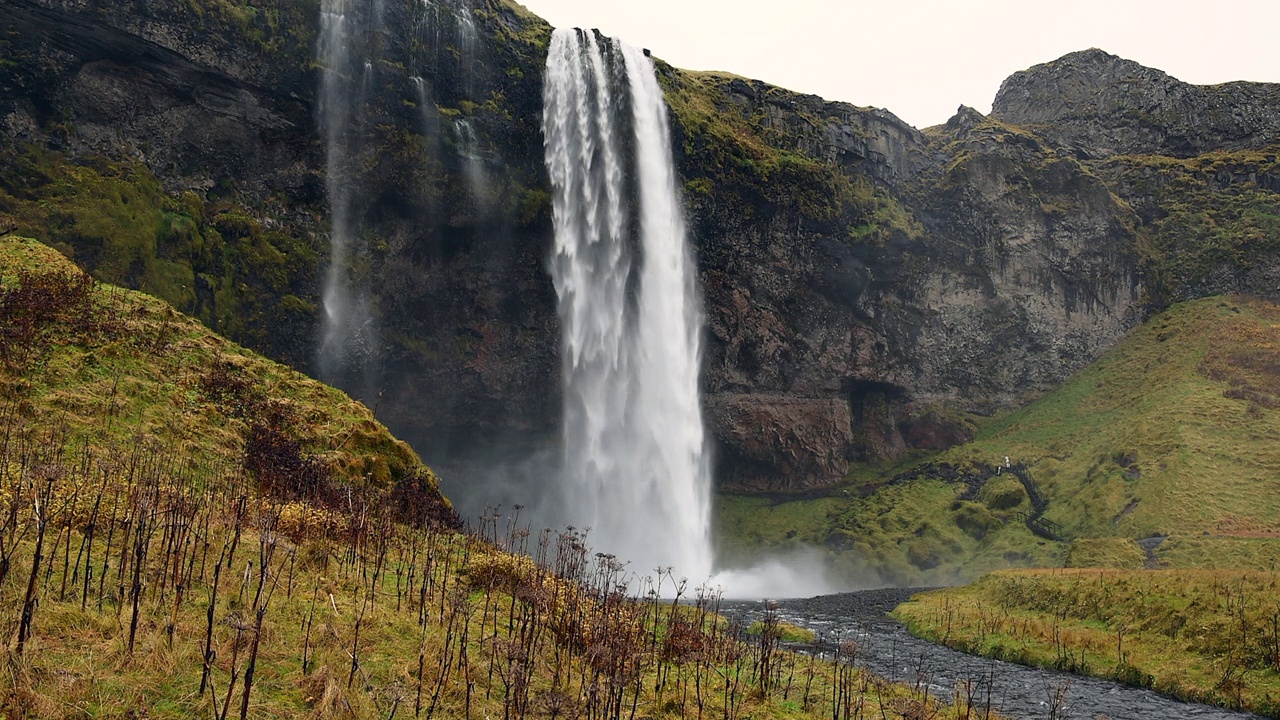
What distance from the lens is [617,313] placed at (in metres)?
53.3

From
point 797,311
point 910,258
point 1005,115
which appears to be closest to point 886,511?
point 797,311

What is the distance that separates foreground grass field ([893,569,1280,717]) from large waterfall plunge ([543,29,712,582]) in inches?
966

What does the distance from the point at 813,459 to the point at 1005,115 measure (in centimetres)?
7447

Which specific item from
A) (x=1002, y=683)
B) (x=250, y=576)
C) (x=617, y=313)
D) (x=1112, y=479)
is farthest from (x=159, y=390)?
(x=1112, y=479)

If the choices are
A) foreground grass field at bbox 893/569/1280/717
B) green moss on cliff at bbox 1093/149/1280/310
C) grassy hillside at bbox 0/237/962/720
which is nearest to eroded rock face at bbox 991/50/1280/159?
green moss on cliff at bbox 1093/149/1280/310

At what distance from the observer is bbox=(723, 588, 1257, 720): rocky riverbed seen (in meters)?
15.6

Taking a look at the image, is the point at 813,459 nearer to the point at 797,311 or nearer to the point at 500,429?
the point at 797,311

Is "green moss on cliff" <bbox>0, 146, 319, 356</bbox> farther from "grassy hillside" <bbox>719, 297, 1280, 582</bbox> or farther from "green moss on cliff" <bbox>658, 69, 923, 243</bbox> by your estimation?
"grassy hillside" <bbox>719, 297, 1280, 582</bbox>

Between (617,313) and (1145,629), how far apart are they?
38095mm

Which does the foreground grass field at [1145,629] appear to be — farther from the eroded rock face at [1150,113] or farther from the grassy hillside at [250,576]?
the eroded rock face at [1150,113]

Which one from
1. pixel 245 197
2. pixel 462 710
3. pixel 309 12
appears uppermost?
pixel 309 12

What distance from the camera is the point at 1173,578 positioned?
26.4 metres

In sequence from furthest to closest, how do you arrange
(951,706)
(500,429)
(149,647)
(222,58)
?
(500,429), (222,58), (951,706), (149,647)

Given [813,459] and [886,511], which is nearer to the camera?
[886,511]
